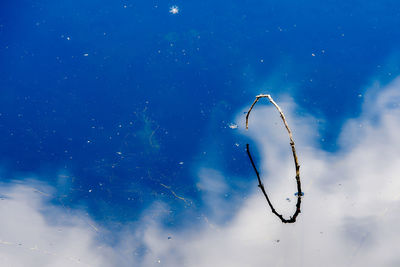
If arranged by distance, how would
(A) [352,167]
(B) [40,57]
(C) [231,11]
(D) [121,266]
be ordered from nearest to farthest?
1. (D) [121,266]
2. (A) [352,167]
3. (B) [40,57]
4. (C) [231,11]

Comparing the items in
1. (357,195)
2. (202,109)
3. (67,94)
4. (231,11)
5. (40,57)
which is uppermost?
(231,11)

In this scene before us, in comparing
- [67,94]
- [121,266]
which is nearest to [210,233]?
[121,266]

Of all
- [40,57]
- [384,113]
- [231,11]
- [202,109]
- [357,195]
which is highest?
[231,11]

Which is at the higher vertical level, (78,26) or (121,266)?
(78,26)

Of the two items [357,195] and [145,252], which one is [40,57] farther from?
[357,195]

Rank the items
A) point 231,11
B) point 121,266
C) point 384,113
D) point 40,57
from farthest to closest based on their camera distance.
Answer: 1. point 231,11
2. point 40,57
3. point 384,113
4. point 121,266

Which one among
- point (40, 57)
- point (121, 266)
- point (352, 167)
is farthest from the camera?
point (40, 57)

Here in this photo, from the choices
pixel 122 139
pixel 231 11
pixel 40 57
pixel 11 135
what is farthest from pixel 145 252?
pixel 231 11

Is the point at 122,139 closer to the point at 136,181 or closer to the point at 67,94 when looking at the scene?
the point at 136,181

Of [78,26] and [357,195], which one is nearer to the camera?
[357,195]
